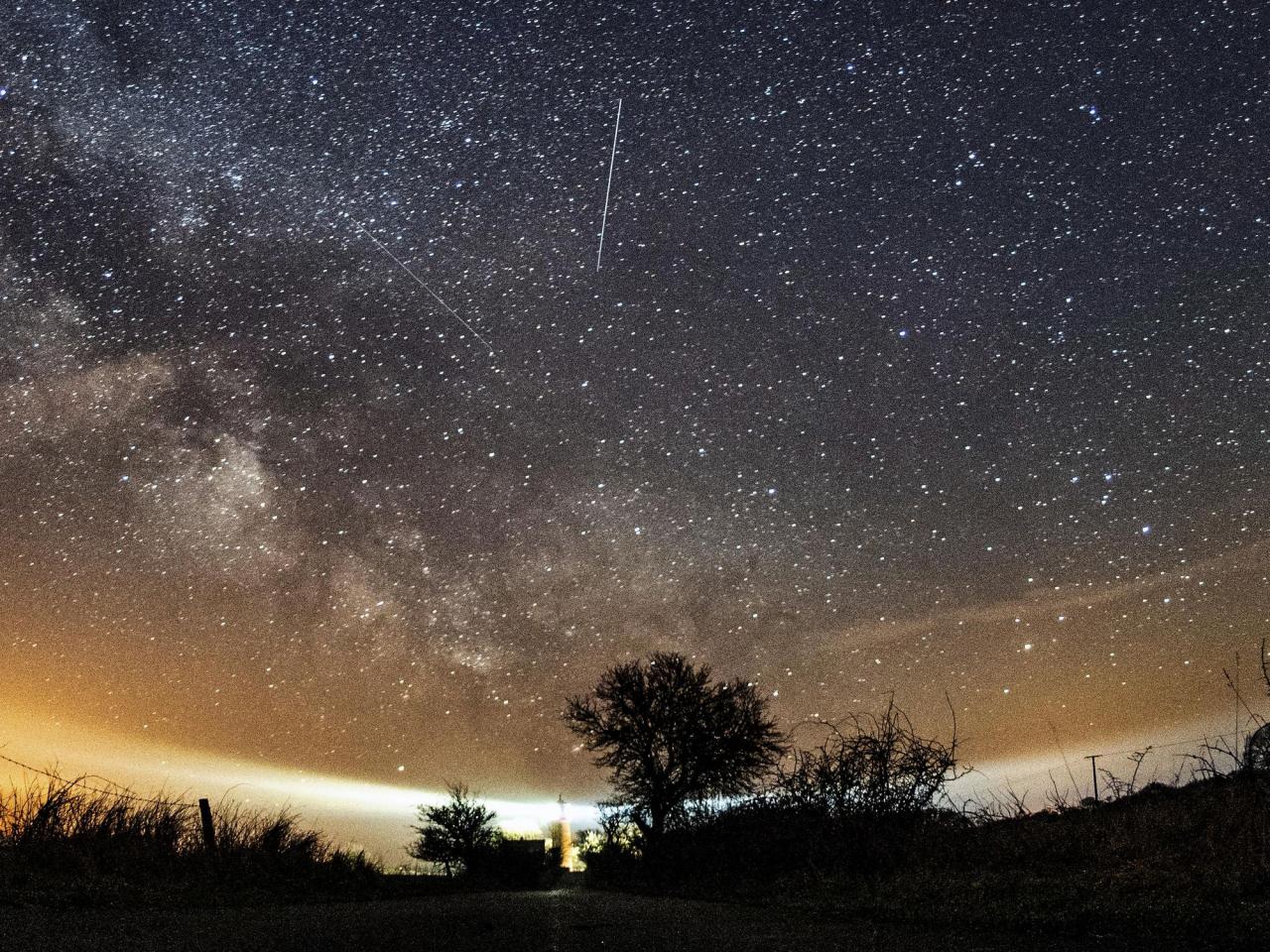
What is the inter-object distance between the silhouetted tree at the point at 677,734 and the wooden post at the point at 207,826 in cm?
1821

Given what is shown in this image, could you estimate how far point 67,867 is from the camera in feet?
22.5

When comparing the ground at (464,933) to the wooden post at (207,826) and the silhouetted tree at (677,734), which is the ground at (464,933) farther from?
the silhouetted tree at (677,734)

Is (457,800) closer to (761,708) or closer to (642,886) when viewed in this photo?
(761,708)

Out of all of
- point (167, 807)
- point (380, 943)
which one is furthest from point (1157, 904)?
point (167, 807)

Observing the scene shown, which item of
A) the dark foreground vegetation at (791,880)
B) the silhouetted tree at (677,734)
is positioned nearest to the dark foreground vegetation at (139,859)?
the dark foreground vegetation at (791,880)

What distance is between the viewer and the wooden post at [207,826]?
9.10 m

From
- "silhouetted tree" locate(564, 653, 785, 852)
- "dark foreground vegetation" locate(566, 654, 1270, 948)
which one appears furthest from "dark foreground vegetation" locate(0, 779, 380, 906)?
"silhouetted tree" locate(564, 653, 785, 852)

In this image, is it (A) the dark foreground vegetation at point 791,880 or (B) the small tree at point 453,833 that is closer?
(A) the dark foreground vegetation at point 791,880

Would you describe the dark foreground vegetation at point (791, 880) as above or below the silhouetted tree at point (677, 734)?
below

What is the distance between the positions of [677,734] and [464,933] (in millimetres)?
24644

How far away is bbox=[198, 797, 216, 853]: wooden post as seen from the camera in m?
9.10

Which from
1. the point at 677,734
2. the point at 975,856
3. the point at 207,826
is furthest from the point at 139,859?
the point at 677,734

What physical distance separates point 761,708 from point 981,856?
71.4 feet

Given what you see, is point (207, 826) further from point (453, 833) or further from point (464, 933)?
point (453, 833)
